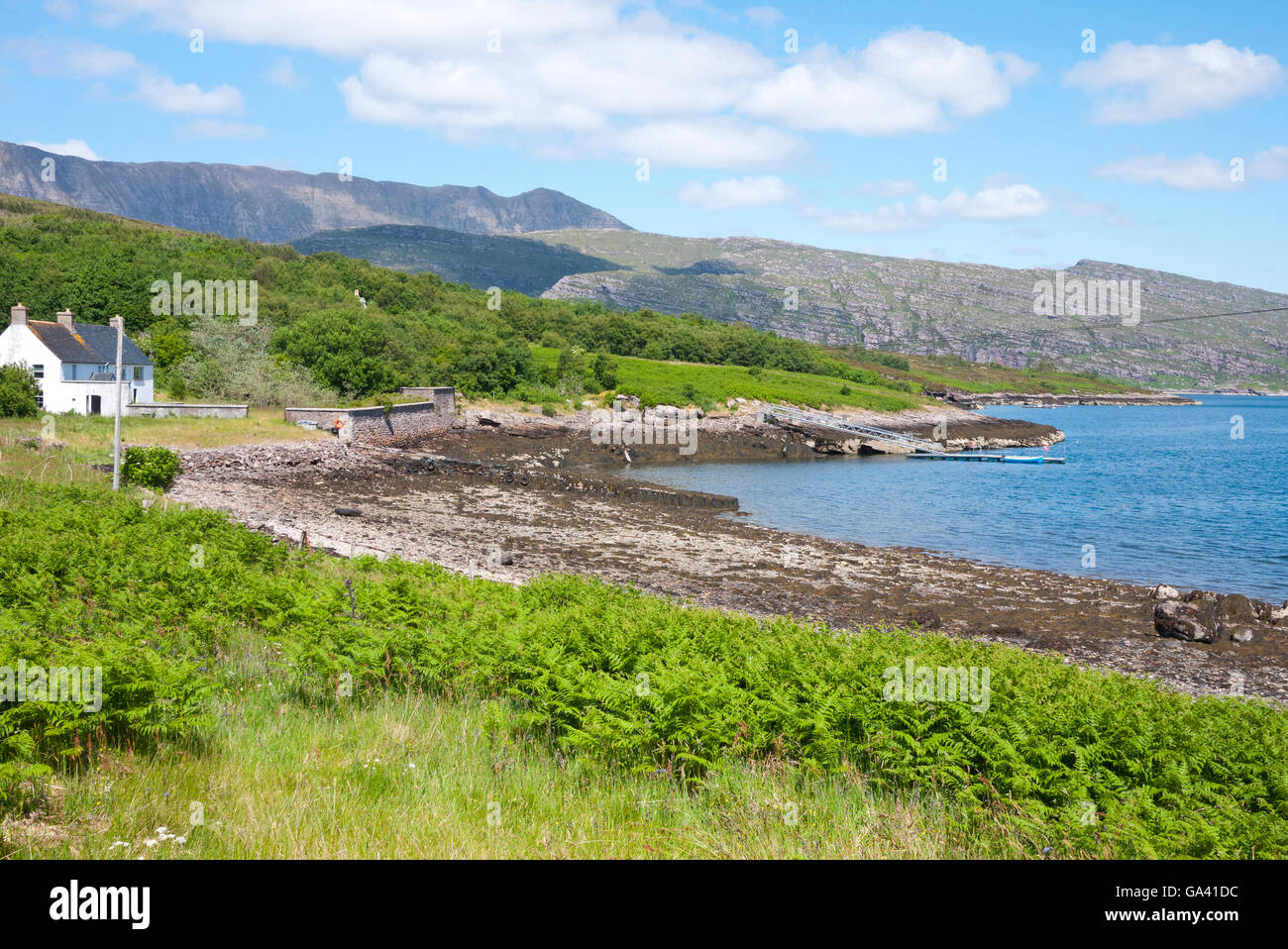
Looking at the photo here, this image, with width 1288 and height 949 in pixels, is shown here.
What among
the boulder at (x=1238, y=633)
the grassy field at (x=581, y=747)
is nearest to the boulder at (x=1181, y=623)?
the boulder at (x=1238, y=633)

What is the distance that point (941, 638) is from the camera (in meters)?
14.8

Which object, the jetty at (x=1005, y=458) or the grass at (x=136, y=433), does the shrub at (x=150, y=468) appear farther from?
the jetty at (x=1005, y=458)

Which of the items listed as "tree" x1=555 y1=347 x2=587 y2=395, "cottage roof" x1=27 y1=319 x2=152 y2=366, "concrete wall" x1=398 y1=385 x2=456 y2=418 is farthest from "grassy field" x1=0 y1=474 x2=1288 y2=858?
"tree" x1=555 y1=347 x2=587 y2=395

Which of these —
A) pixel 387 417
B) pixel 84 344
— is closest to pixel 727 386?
pixel 387 417

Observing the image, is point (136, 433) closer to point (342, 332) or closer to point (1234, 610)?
point (342, 332)

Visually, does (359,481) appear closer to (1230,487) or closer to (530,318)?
(1230,487)

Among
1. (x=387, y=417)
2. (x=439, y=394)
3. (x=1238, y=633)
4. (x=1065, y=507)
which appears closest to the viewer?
(x=1238, y=633)

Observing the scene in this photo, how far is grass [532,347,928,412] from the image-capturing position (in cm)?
9688

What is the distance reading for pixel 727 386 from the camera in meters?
104

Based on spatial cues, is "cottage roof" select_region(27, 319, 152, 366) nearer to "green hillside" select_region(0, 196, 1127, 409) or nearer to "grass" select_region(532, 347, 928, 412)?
"green hillside" select_region(0, 196, 1127, 409)

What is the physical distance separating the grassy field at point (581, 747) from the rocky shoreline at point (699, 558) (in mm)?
10955

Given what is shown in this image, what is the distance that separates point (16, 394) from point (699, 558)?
37374 millimetres

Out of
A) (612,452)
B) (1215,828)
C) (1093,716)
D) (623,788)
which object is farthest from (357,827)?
(612,452)

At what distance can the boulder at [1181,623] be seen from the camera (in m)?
21.7
